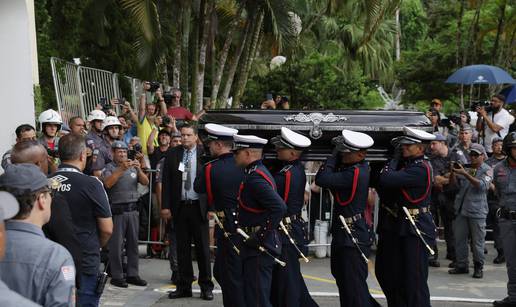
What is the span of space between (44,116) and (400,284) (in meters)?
4.39

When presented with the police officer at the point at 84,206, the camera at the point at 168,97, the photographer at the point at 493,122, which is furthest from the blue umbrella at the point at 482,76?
the police officer at the point at 84,206

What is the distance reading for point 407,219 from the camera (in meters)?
8.43

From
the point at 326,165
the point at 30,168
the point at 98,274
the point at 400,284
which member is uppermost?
the point at 30,168

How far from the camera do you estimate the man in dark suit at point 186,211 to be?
9.82 m

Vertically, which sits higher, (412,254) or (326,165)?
(326,165)

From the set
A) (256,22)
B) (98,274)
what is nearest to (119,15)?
(256,22)

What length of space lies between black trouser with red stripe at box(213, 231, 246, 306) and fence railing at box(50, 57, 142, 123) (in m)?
6.04

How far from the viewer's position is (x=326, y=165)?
828cm

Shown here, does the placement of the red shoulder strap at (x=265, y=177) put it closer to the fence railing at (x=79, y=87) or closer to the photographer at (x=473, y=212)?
the photographer at (x=473, y=212)

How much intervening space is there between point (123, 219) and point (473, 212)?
174 inches

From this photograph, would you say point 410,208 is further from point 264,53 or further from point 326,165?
point 264,53

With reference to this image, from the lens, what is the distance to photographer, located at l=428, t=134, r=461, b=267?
12205 millimetres

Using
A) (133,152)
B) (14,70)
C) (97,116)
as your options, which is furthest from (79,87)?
(133,152)

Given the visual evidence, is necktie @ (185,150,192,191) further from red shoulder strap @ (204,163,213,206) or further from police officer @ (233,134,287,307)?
police officer @ (233,134,287,307)
